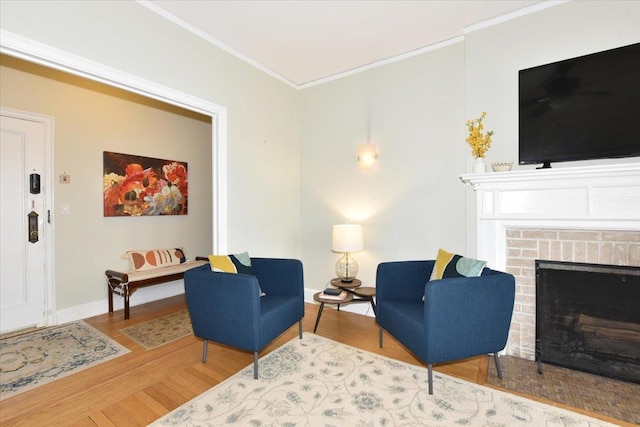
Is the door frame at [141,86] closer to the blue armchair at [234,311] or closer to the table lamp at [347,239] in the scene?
the blue armchair at [234,311]

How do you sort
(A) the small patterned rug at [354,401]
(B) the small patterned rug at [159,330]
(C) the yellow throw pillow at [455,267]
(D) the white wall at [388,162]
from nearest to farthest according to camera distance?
(A) the small patterned rug at [354,401], (C) the yellow throw pillow at [455,267], (B) the small patterned rug at [159,330], (D) the white wall at [388,162]

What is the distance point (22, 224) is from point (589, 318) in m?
5.12

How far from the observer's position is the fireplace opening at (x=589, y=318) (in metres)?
2.06

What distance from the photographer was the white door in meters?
2.94

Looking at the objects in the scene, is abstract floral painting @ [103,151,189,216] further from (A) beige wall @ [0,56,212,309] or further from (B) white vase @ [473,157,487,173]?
(B) white vase @ [473,157,487,173]

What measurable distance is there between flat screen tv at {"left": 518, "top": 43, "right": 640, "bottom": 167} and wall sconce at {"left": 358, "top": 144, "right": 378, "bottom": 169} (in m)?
→ 1.37

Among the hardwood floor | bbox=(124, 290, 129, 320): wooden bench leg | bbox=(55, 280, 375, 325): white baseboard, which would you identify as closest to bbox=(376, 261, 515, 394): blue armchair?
the hardwood floor

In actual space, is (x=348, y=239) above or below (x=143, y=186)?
below

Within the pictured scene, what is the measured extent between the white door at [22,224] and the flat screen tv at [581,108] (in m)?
4.60

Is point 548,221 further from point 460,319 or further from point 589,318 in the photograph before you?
point 460,319

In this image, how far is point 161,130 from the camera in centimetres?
409

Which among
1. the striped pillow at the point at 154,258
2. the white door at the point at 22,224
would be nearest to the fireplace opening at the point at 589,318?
the striped pillow at the point at 154,258

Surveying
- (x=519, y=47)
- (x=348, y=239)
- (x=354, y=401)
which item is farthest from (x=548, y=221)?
(x=354, y=401)

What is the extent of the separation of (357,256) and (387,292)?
97cm
